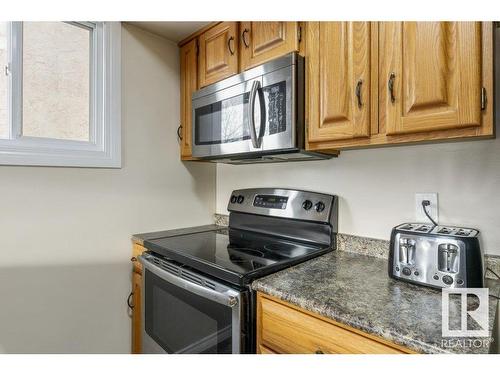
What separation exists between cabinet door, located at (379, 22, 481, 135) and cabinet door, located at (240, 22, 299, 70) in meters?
0.41

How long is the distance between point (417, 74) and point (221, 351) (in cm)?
118

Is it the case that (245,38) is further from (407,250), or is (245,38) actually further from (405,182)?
(407,250)

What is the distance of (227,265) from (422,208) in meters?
0.85

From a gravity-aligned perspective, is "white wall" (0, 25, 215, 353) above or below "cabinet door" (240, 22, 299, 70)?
below

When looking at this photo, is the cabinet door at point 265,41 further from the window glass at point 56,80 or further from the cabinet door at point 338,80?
the window glass at point 56,80

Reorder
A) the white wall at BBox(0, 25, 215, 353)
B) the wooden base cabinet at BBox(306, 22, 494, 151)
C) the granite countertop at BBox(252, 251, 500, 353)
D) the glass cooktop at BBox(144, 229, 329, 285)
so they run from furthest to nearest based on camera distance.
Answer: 1. the white wall at BBox(0, 25, 215, 353)
2. the glass cooktop at BBox(144, 229, 329, 285)
3. the wooden base cabinet at BBox(306, 22, 494, 151)
4. the granite countertop at BBox(252, 251, 500, 353)

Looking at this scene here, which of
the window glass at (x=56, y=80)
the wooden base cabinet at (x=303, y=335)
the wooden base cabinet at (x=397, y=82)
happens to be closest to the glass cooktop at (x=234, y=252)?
the wooden base cabinet at (x=303, y=335)

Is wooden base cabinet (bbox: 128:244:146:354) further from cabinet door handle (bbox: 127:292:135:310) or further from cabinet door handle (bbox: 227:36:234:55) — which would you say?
cabinet door handle (bbox: 227:36:234:55)

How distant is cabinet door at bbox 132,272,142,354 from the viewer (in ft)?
5.37

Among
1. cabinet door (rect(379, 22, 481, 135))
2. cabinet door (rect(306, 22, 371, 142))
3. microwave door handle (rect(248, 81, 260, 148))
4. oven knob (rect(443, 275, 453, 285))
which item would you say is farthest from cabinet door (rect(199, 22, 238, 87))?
oven knob (rect(443, 275, 453, 285))

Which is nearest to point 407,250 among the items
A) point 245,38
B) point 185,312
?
point 185,312

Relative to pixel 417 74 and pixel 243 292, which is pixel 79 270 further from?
pixel 417 74

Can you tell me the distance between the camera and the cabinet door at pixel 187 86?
1804 mm
